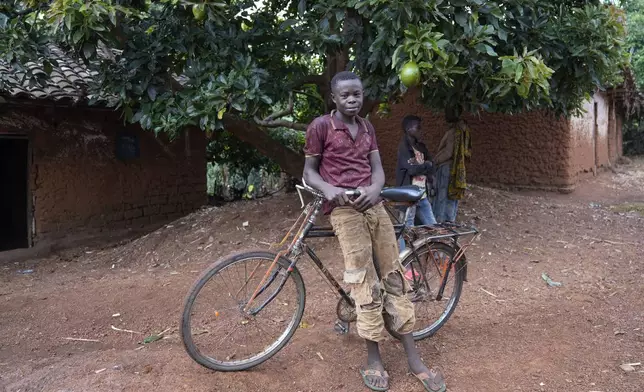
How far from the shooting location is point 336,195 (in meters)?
2.49

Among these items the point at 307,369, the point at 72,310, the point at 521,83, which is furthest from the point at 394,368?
the point at 72,310

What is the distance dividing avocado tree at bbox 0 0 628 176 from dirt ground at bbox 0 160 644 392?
5.15ft

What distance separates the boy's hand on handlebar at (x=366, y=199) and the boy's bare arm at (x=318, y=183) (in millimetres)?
57

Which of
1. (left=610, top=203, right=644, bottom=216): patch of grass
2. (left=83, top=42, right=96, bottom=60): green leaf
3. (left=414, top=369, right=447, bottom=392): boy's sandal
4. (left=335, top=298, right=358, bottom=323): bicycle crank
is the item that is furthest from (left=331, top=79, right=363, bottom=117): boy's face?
(left=610, top=203, right=644, bottom=216): patch of grass

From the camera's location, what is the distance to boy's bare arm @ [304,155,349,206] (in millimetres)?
2494

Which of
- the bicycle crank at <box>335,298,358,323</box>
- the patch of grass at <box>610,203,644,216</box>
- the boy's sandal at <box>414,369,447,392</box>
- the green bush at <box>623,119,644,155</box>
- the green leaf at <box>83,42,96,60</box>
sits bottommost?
the boy's sandal at <box>414,369,447,392</box>

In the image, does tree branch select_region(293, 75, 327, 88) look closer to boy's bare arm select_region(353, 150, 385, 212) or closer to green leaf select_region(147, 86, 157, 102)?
green leaf select_region(147, 86, 157, 102)

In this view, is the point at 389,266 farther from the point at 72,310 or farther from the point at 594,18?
the point at 594,18

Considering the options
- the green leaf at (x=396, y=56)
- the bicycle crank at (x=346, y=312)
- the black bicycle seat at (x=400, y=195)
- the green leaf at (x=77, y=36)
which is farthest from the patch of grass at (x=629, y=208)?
the green leaf at (x=77, y=36)

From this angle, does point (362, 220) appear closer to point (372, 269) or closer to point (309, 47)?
point (372, 269)

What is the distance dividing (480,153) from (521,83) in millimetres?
6667

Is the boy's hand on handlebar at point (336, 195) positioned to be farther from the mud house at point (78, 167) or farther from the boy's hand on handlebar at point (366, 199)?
the mud house at point (78, 167)

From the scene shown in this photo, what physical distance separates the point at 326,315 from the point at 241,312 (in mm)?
1035

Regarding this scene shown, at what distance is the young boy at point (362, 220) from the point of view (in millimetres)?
2588
